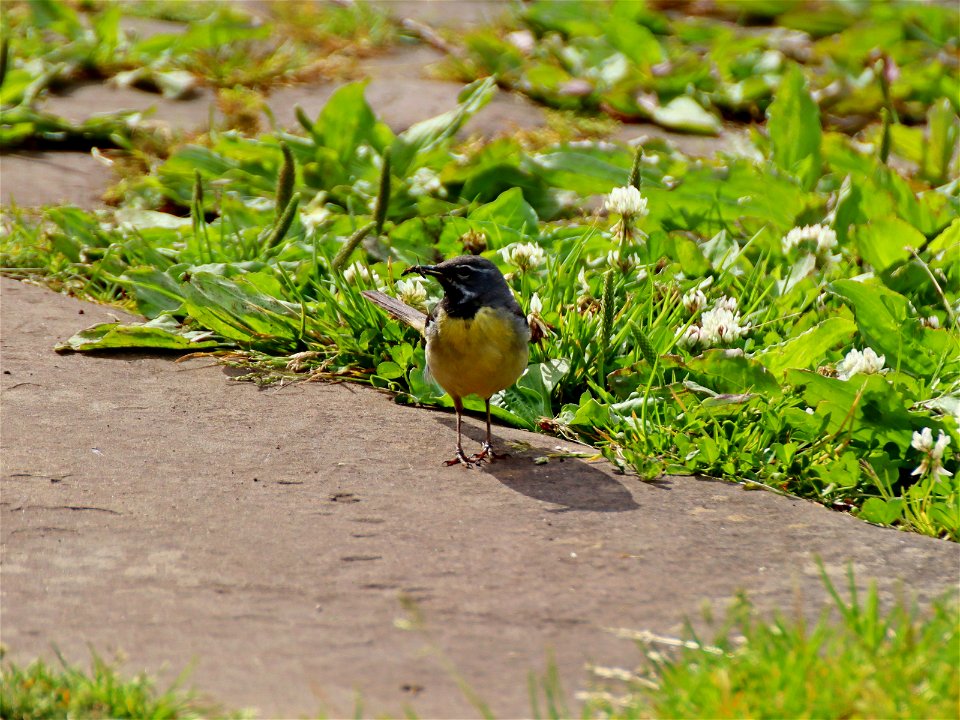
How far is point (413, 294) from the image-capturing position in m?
5.43

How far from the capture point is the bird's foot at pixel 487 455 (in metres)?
4.75

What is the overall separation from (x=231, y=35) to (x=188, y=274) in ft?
15.4

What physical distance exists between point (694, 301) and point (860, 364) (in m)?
0.91

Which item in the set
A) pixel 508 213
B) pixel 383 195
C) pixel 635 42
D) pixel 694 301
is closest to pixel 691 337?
pixel 694 301

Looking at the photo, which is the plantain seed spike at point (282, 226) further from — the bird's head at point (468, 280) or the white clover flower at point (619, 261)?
the white clover flower at point (619, 261)

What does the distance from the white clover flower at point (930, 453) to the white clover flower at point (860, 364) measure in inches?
14.9

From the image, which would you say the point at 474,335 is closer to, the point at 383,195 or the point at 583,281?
the point at 583,281

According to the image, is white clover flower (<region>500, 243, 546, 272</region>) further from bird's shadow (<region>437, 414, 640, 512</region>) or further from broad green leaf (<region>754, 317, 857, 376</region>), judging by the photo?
broad green leaf (<region>754, 317, 857, 376</region>)

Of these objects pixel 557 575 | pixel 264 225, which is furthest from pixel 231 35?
pixel 557 575

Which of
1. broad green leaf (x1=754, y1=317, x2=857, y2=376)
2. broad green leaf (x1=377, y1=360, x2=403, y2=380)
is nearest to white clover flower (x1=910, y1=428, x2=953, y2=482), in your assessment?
broad green leaf (x1=754, y1=317, x2=857, y2=376)

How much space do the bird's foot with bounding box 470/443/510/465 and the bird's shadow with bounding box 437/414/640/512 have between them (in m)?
0.02

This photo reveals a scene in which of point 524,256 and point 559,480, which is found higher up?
point 524,256

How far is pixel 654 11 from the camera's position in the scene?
11.1m

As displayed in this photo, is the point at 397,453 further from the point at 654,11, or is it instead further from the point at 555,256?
the point at 654,11
